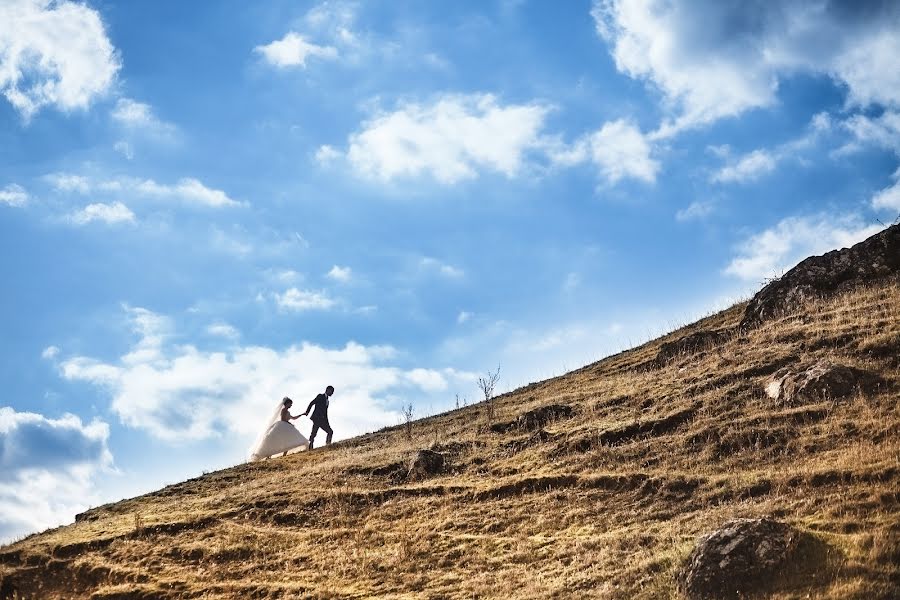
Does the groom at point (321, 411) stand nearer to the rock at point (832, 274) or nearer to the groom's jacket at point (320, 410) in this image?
the groom's jacket at point (320, 410)

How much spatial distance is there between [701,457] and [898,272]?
14.7m

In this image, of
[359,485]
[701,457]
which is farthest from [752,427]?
[359,485]

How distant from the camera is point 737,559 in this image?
11.4 m

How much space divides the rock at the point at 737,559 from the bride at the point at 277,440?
60.5ft

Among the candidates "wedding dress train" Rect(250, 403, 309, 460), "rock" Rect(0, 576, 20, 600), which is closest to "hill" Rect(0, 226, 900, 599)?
"rock" Rect(0, 576, 20, 600)

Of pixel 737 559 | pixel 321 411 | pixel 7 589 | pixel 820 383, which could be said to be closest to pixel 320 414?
pixel 321 411

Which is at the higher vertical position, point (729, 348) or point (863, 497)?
point (729, 348)

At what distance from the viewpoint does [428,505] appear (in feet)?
59.9

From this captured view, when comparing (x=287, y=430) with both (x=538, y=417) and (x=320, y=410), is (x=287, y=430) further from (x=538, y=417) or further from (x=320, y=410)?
(x=538, y=417)

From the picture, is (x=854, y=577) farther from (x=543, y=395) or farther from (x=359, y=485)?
(x=543, y=395)

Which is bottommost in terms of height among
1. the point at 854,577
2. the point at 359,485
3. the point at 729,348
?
the point at 854,577

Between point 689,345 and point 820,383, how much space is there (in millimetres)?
9586

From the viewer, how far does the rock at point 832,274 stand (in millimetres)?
27828

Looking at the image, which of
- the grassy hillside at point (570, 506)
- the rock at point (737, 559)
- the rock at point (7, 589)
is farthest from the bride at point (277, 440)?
the rock at point (737, 559)
